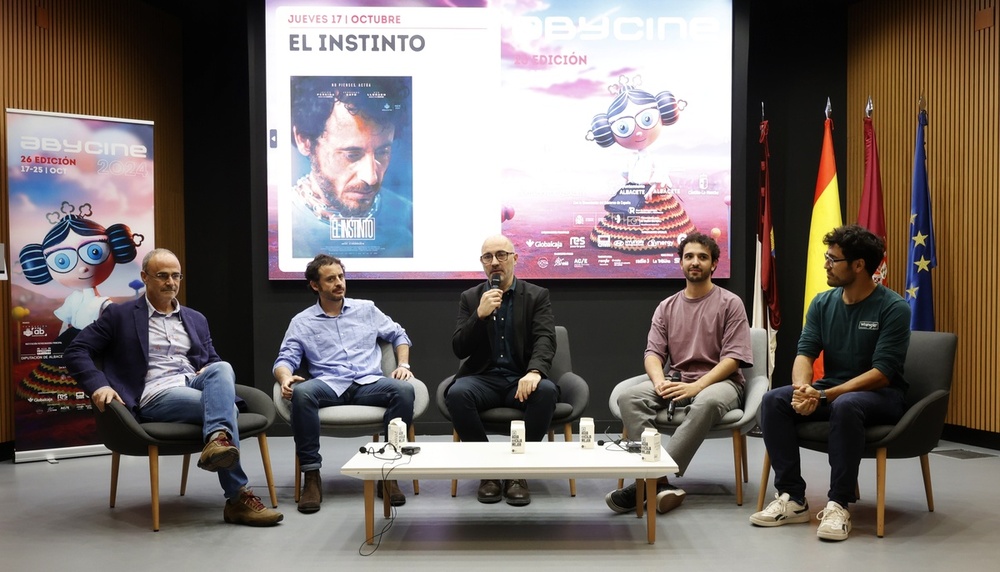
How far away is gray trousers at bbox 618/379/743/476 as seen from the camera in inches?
145

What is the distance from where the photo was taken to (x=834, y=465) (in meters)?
3.31

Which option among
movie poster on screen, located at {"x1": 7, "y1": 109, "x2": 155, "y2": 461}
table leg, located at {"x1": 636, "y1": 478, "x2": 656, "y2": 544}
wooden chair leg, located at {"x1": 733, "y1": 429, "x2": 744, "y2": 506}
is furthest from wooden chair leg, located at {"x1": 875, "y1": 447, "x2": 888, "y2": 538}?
movie poster on screen, located at {"x1": 7, "y1": 109, "x2": 155, "y2": 461}

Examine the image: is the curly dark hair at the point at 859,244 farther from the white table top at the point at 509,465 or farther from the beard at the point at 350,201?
the beard at the point at 350,201

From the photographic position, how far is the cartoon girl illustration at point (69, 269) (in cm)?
499

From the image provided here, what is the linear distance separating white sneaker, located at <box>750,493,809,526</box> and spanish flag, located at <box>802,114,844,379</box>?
2342mm

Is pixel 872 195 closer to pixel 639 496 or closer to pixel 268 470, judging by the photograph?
pixel 639 496

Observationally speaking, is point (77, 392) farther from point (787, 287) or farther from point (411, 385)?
point (787, 287)

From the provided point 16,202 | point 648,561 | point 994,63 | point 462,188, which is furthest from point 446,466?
point 994,63

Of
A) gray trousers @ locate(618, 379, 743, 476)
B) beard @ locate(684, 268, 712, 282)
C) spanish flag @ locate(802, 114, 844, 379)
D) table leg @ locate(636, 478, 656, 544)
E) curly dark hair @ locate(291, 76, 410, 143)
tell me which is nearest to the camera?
table leg @ locate(636, 478, 656, 544)

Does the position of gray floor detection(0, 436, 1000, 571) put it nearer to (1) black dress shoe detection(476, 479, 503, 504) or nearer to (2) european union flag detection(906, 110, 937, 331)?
(1) black dress shoe detection(476, 479, 503, 504)

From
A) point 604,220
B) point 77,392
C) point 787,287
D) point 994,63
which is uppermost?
point 994,63

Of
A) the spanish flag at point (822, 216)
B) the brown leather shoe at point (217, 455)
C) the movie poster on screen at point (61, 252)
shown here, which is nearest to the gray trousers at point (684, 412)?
the brown leather shoe at point (217, 455)

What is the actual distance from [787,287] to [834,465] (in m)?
3.19

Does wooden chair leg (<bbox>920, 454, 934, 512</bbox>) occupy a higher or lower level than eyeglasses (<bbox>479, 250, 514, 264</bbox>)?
lower
